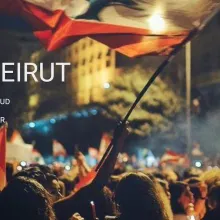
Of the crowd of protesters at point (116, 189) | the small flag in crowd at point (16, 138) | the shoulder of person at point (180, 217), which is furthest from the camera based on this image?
the small flag in crowd at point (16, 138)

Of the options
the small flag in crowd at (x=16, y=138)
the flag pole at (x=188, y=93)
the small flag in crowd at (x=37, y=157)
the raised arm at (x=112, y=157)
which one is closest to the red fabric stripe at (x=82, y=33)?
the flag pole at (x=188, y=93)

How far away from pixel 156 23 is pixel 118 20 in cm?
33

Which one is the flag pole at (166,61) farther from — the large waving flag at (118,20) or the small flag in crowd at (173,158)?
the small flag in crowd at (173,158)

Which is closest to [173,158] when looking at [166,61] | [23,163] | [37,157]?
[166,61]

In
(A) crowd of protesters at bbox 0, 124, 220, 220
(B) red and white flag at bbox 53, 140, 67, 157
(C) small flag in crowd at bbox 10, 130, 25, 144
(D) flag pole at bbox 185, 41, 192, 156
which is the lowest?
(A) crowd of protesters at bbox 0, 124, 220, 220

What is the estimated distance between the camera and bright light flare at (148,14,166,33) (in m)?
4.79

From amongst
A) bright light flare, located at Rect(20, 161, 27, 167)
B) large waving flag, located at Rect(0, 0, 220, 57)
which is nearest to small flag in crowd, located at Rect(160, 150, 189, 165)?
large waving flag, located at Rect(0, 0, 220, 57)

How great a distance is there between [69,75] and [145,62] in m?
0.64

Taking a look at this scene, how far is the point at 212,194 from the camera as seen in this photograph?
458 cm

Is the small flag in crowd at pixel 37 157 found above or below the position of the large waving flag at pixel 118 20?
below

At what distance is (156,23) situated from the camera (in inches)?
189

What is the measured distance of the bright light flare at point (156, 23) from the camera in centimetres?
479

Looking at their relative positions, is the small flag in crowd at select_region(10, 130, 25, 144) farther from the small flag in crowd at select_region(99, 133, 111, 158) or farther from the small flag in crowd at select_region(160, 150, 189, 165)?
the small flag in crowd at select_region(160, 150, 189, 165)

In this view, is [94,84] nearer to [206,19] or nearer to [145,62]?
[145,62]
